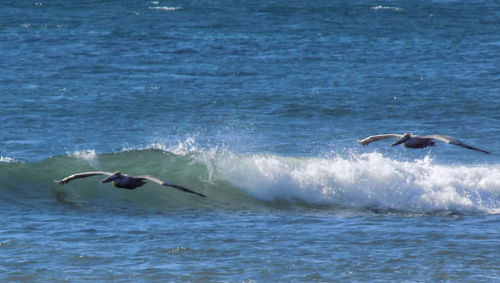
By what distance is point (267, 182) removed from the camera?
860 inches

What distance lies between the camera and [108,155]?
23.0m

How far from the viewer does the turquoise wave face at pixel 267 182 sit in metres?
20.4

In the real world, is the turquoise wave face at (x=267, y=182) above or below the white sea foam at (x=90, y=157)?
below

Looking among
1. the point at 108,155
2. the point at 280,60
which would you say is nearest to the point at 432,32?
the point at 280,60

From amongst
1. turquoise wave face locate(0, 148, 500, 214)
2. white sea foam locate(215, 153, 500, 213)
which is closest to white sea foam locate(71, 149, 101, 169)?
turquoise wave face locate(0, 148, 500, 214)

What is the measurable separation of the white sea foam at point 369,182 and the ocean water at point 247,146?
6 cm

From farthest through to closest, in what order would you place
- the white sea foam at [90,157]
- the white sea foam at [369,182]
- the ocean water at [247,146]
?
the white sea foam at [90,157], the white sea foam at [369,182], the ocean water at [247,146]

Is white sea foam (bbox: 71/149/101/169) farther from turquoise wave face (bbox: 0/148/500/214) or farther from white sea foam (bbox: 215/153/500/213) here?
white sea foam (bbox: 215/153/500/213)

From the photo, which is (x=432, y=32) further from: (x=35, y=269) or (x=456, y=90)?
(x=35, y=269)

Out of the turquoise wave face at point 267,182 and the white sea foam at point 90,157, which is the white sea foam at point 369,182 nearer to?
the turquoise wave face at point 267,182

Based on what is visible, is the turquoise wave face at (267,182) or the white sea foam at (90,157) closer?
the turquoise wave face at (267,182)

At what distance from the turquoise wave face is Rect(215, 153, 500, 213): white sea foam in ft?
0.06

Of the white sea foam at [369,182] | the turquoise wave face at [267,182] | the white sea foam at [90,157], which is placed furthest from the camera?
the white sea foam at [90,157]

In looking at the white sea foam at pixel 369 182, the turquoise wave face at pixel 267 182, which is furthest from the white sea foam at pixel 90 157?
the white sea foam at pixel 369 182
